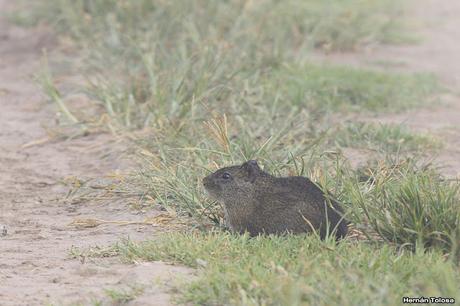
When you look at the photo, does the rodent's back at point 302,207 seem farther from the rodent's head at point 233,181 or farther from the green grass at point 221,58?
the green grass at point 221,58

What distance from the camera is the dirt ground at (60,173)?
4.66m

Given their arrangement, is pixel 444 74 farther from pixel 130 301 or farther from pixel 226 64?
pixel 130 301

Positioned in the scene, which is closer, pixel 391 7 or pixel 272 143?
pixel 272 143

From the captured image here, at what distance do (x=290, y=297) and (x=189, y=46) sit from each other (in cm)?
546

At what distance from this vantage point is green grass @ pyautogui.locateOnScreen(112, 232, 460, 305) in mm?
4098

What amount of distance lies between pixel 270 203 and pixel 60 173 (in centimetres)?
230

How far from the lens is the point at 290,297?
3961 mm

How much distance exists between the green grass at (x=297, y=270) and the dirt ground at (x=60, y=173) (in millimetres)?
160

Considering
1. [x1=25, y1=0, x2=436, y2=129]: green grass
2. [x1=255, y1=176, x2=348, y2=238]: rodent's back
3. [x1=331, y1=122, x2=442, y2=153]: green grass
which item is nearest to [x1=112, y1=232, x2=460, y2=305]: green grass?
[x1=255, y1=176, x2=348, y2=238]: rodent's back

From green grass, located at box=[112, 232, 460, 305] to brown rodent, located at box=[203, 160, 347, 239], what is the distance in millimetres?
142

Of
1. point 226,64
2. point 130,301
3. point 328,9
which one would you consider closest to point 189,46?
point 226,64

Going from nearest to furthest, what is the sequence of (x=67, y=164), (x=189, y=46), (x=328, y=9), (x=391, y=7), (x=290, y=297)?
(x=290, y=297)
(x=67, y=164)
(x=189, y=46)
(x=328, y=9)
(x=391, y=7)

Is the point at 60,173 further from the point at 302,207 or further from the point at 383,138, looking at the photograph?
the point at 302,207

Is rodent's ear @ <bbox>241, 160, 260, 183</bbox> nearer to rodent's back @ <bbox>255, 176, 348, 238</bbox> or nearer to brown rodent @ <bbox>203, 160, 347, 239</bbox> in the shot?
brown rodent @ <bbox>203, 160, 347, 239</bbox>
